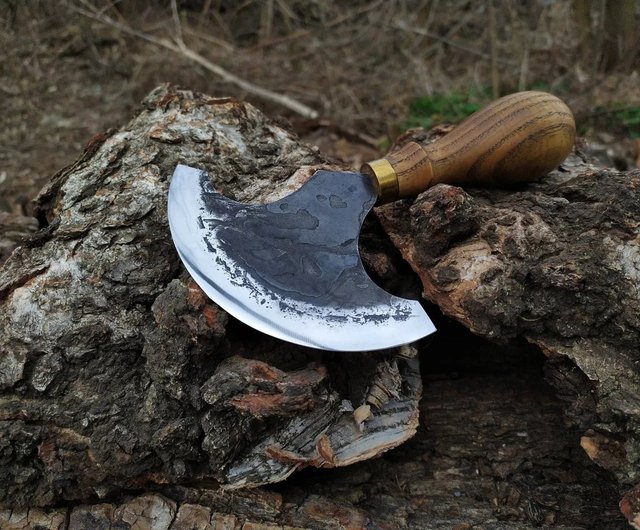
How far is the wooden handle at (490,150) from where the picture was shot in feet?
6.26

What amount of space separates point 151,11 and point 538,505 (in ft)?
19.5

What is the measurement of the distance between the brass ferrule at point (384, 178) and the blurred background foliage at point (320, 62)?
224cm

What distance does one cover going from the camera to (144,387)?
1.67m

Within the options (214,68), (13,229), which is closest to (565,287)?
(13,229)

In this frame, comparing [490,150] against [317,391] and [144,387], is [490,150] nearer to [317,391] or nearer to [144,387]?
[317,391]

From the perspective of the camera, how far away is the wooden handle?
6.26 feet

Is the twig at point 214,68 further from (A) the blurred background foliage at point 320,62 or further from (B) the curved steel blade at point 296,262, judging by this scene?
(B) the curved steel blade at point 296,262

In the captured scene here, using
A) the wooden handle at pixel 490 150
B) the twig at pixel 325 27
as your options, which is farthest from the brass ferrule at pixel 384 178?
the twig at pixel 325 27

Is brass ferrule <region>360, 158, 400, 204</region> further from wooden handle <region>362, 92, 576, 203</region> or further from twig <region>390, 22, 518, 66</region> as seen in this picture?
twig <region>390, 22, 518, 66</region>

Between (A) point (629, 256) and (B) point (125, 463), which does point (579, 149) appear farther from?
(B) point (125, 463)

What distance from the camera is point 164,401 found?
1632 millimetres

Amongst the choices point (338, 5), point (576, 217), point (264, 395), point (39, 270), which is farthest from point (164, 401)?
point (338, 5)

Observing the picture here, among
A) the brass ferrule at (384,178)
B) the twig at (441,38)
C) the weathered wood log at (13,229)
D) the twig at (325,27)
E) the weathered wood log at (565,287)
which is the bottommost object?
the twig at (441,38)

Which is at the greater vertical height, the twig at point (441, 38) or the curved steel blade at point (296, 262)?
the curved steel blade at point (296, 262)
